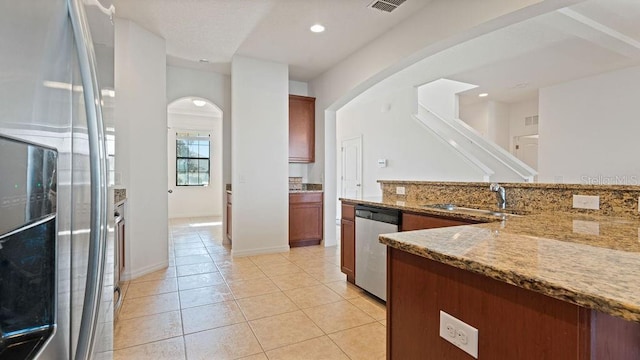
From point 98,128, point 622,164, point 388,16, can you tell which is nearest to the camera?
point 98,128

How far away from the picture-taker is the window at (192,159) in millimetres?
8492

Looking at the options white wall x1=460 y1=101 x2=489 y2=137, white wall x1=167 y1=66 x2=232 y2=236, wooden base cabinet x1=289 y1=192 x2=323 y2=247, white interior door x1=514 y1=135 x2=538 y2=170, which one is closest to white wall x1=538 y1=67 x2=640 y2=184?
white wall x1=460 y1=101 x2=489 y2=137

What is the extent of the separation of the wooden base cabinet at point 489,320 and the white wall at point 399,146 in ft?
15.9

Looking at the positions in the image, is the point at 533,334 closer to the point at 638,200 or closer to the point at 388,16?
the point at 638,200

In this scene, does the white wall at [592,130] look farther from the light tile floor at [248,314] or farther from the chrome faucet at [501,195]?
the light tile floor at [248,314]

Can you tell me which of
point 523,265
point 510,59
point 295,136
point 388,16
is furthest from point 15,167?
point 510,59

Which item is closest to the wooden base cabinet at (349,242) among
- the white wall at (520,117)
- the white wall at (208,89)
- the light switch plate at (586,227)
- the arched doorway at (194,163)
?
the light switch plate at (586,227)

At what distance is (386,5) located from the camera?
120 inches

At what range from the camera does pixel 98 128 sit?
74cm

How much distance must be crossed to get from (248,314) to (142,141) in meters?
2.30

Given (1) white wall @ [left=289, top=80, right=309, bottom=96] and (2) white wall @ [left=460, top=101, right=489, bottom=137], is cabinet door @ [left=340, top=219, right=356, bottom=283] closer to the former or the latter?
(1) white wall @ [left=289, top=80, right=309, bottom=96]

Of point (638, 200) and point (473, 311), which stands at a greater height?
point (638, 200)

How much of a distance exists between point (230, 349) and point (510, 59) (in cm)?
524

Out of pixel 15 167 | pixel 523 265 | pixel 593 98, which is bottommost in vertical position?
pixel 523 265
